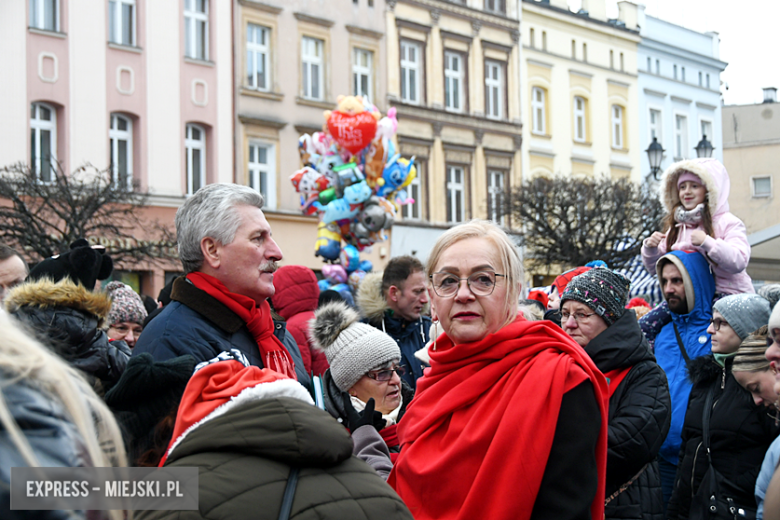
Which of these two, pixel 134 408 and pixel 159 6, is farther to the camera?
pixel 159 6

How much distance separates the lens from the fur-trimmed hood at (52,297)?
11.9 feet

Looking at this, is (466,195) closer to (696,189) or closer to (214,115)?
(214,115)

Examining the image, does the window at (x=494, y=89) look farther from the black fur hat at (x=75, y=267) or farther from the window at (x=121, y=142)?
the black fur hat at (x=75, y=267)

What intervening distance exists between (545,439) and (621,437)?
47.4 inches

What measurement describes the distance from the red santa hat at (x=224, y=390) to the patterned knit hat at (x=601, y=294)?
2.34 metres

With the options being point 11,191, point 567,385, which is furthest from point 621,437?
point 11,191

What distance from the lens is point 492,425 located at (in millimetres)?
2582

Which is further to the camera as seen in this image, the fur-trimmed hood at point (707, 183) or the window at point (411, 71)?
the window at point (411, 71)

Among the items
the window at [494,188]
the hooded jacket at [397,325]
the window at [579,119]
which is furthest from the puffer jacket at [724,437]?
the window at [579,119]

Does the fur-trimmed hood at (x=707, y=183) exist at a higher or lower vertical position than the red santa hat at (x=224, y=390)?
higher

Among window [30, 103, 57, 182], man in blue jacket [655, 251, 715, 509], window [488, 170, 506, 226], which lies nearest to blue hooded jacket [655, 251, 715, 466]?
man in blue jacket [655, 251, 715, 509]

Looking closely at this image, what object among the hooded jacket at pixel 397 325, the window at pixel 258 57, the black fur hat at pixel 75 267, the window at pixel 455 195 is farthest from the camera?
the window at pixel 455 195

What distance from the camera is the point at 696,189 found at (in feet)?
19.0

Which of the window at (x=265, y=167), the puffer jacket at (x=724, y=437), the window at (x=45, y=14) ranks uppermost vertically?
the window at (x=45, y=14)
